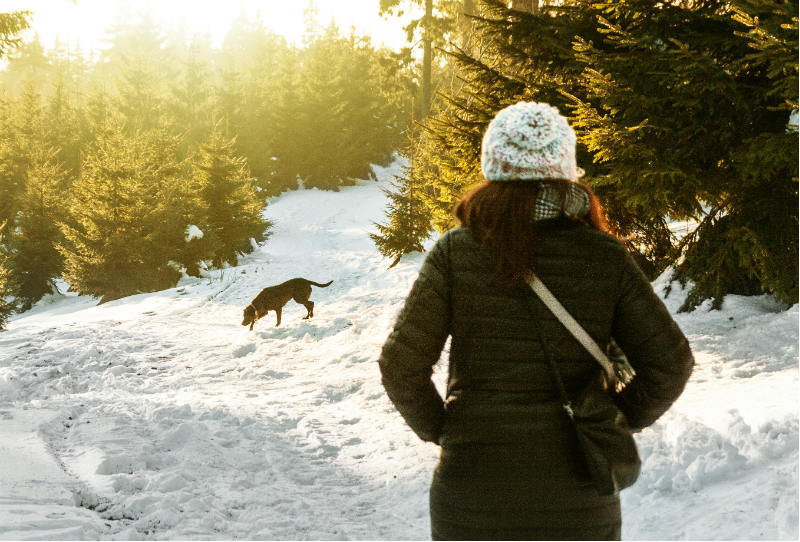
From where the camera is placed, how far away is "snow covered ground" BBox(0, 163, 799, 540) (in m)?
4.21

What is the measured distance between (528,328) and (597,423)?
1.23ft

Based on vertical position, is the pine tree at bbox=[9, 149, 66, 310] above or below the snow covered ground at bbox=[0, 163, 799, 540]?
below

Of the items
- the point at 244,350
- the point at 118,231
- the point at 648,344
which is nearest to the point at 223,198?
the point at 118,231

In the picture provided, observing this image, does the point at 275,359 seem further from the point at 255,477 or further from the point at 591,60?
the point at 591,60

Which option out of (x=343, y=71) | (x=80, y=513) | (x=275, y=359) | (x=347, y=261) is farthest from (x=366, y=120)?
(x=80, y=513)

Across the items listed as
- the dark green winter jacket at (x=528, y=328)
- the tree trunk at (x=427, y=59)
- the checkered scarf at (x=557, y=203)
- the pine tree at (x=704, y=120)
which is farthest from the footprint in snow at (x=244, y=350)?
the tree trunk at (x=427, y=59)

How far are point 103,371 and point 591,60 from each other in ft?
28.0

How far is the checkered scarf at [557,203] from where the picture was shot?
1918 millimetres

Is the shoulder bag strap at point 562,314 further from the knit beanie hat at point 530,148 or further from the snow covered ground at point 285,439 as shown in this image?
the snow covered ground at point 285,439

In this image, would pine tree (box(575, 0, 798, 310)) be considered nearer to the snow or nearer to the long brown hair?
the long brown hair

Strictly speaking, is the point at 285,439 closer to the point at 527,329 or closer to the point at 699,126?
the point at 527,329

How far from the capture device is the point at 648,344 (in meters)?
1.97

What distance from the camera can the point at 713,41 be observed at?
6.54 m

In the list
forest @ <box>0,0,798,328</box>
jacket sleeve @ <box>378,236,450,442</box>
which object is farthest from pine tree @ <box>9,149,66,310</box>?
jacket sleeve @ <box>378,236,450,442</box>
